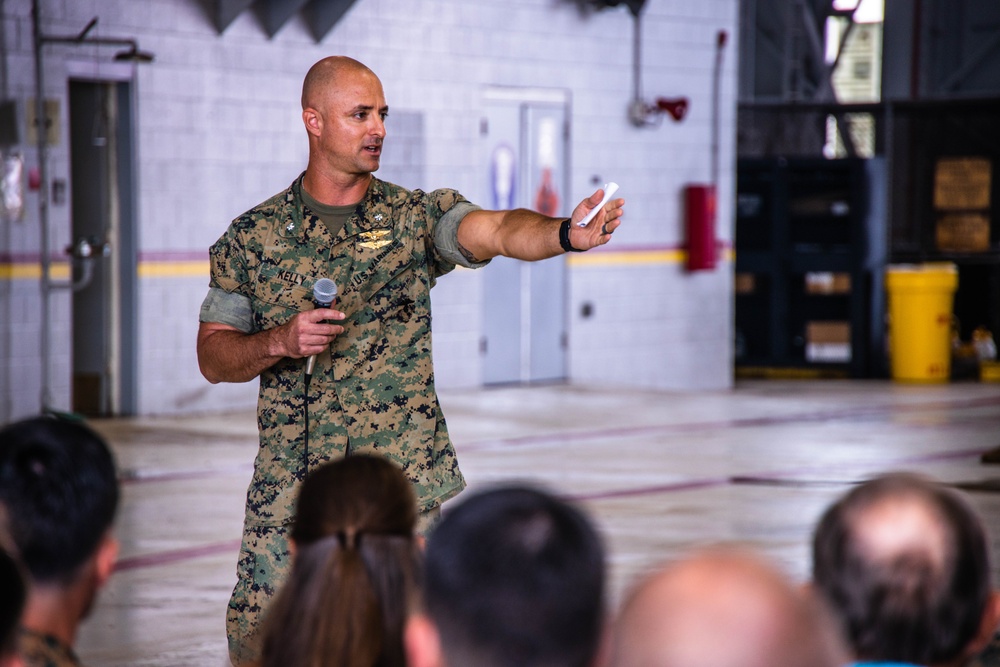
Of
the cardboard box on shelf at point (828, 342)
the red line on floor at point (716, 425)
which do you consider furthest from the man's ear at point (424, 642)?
the cardboard box on shelf at point (828, 342)

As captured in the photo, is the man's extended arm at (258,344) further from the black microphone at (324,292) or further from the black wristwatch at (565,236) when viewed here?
the black wristwatch at (565,236)

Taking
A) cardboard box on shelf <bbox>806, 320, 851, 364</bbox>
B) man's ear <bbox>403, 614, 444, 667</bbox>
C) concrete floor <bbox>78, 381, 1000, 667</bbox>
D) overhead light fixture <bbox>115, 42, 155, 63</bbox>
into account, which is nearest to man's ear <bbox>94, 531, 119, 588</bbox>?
man's ear <bbox>403, 614, 444, 667</bbox>

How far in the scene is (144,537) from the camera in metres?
6.95

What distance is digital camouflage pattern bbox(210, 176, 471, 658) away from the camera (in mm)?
3590

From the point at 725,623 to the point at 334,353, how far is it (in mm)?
2309

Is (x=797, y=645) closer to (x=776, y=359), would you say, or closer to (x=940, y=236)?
(x=776, y=359)

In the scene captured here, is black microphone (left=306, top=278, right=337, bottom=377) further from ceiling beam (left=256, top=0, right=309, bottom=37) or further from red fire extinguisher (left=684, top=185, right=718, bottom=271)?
red fire extinguisher (left=684, top=185, right=718, bottom=271)

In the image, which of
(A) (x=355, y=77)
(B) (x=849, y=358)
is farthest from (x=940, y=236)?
(A) (x=355, y=77)

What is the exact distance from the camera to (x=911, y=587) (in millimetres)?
1934

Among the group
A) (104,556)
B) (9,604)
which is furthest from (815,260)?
(9,604)

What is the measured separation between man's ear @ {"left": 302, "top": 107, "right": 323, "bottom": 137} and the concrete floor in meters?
2.04

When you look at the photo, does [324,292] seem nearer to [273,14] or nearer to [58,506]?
[58,506]

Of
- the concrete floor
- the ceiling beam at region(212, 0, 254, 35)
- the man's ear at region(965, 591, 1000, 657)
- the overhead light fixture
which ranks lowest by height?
the concrete floor

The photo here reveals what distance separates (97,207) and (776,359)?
8.43 meters
